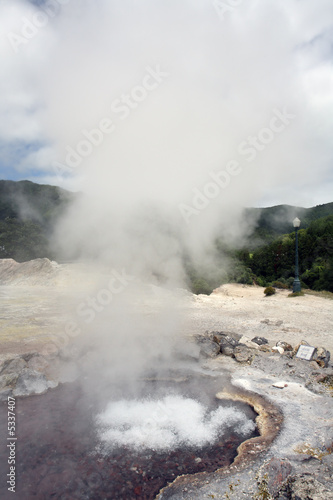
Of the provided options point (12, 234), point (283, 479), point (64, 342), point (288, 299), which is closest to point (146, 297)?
point (64, 342)

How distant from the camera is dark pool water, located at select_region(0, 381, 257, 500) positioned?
109 inches

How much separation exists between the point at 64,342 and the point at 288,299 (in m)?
8.18

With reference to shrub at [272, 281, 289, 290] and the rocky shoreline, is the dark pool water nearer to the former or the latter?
the rocky shoreline

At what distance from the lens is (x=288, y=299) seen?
11.5 metres

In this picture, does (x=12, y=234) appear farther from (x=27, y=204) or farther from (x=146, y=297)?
(x=146, y=297)

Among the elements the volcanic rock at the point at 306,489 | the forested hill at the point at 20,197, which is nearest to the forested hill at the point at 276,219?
the volcanic rock at the point at 306,489

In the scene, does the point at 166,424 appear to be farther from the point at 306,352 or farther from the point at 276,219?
the point at 276,219

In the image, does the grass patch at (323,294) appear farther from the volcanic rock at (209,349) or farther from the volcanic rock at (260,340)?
the volcanic rock at (209,349)

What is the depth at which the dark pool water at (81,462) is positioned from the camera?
2777 millimetres

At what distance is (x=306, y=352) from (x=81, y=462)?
409cm

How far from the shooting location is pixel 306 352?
5.52 meters

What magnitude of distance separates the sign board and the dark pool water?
6.36 feet

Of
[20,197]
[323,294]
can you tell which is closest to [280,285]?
[323,294]

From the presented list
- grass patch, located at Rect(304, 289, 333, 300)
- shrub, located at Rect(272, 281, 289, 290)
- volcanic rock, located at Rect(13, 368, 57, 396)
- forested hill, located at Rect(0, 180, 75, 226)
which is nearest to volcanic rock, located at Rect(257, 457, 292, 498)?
volcanic rock, located at Rect(13, 368, 57, 396)
